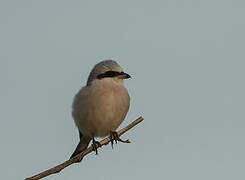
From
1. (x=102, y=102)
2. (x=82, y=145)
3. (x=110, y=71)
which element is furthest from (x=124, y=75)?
(x=82, y=145)

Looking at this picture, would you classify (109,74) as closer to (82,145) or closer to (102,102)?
(102,102)

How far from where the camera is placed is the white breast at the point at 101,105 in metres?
5.93

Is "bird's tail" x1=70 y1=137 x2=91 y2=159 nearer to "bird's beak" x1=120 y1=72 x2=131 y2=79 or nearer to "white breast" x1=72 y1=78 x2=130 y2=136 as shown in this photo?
"white breast" x1=72 y1=78 x2=130 y2=136

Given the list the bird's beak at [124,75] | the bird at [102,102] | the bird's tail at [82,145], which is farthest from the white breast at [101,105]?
the bird's tail at [82,145]

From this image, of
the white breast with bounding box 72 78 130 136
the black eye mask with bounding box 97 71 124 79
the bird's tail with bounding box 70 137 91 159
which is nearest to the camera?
the white breast with bounding box 72 78 130 136

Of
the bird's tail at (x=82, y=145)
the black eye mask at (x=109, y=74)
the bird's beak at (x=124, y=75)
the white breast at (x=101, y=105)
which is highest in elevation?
the black eye mask at (x=109, y=74)

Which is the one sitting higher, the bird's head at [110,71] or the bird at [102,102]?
the bird's head at [110,71]

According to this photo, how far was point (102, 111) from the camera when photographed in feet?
19.4

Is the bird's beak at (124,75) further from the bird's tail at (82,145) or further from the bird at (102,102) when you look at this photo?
the bird's tail at (82,145)

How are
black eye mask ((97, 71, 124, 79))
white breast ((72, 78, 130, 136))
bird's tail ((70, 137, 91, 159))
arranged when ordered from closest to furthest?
white breast ((72, 78, 130, 136))
black eye mask ((97, 71, 124, 79))
bird's tail ((70, 137, 91, 159))

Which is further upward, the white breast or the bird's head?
the bird's head

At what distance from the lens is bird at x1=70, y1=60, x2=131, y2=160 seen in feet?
19.5

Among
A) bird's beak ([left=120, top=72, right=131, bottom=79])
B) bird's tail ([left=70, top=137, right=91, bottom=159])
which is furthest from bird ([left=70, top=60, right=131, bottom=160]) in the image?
bird's tail ([left=70, top=137, right=91, bottom=159])

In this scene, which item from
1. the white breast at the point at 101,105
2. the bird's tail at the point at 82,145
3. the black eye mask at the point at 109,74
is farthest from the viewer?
the bird's tail at the point at 82,145
